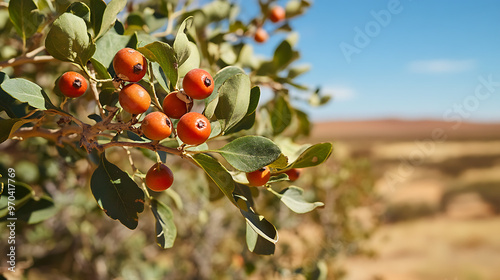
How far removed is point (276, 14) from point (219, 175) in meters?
1.27

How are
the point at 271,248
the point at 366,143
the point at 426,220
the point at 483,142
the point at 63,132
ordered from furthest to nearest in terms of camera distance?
the point at 366,143 → the point at 483,142 → the point at 426,220 → the point at 63,132 → the point at 271,248

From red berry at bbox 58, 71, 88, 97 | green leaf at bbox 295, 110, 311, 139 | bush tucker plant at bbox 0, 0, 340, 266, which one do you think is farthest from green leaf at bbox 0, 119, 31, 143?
green leaf at bbox 295, 110, 311, 139

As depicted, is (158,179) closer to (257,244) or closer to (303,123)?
(257,244)

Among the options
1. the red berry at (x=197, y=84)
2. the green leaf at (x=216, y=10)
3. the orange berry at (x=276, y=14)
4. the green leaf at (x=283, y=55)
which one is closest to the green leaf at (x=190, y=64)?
the red berry at (x=197, y=84)

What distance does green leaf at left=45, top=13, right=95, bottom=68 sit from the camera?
0.69 meters

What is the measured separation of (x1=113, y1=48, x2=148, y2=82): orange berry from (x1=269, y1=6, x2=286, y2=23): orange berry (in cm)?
118

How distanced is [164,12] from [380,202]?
6474 millimetres

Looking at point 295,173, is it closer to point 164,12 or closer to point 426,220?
point 164,12

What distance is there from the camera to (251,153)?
0.71m

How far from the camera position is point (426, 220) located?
36.3 feet

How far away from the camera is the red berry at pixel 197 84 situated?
706 mm

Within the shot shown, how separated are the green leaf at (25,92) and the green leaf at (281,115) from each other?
0.81 meters

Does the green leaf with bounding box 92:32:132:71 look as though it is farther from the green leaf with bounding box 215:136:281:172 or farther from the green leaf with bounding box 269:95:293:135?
the green leaf with bounding box 269:95:293:135

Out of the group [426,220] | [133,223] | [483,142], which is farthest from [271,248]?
[483,142]
